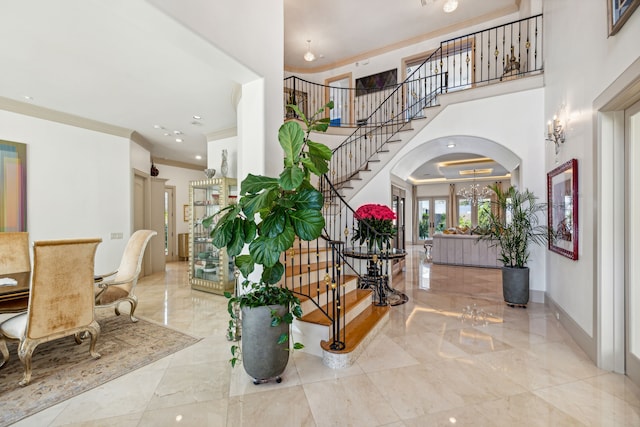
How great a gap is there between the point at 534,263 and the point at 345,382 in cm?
376

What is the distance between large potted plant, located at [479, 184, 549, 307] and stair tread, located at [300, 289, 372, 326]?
2190mm

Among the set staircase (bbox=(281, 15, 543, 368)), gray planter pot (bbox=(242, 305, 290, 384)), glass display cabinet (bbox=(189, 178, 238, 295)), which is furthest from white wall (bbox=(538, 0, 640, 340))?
glass display cabinet (bbox=(189, 178, 238, 295))

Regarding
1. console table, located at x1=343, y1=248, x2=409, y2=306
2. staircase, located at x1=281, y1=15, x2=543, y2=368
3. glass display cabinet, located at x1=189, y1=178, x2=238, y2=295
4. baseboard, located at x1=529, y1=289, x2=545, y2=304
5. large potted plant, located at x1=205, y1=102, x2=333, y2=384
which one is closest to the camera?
large potted plant, located at x1=205, y1=102, x2=333, y2=384

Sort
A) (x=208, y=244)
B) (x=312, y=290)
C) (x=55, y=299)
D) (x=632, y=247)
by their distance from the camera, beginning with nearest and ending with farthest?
1. (x=632, y=247)
2. (x=55, y=299)
3. (x=312, y=290)
4. (x=208, y=244)

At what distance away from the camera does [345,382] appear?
2129mm

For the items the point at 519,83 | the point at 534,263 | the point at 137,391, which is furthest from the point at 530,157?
the point at 137,391

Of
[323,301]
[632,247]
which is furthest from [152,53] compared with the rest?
[632,247]

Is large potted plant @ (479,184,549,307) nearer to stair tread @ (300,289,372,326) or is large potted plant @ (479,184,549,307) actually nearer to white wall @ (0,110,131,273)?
stair tread @ (300,289,372,326)

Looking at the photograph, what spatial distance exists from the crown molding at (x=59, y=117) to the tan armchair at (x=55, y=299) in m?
3.51

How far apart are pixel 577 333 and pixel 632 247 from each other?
43.9 inches

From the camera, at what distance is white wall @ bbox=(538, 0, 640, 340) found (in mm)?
2172

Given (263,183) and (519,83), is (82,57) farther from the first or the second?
(519,83)

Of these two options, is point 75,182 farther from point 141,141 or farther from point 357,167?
point 357,167

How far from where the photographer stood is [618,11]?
6.59 feet
